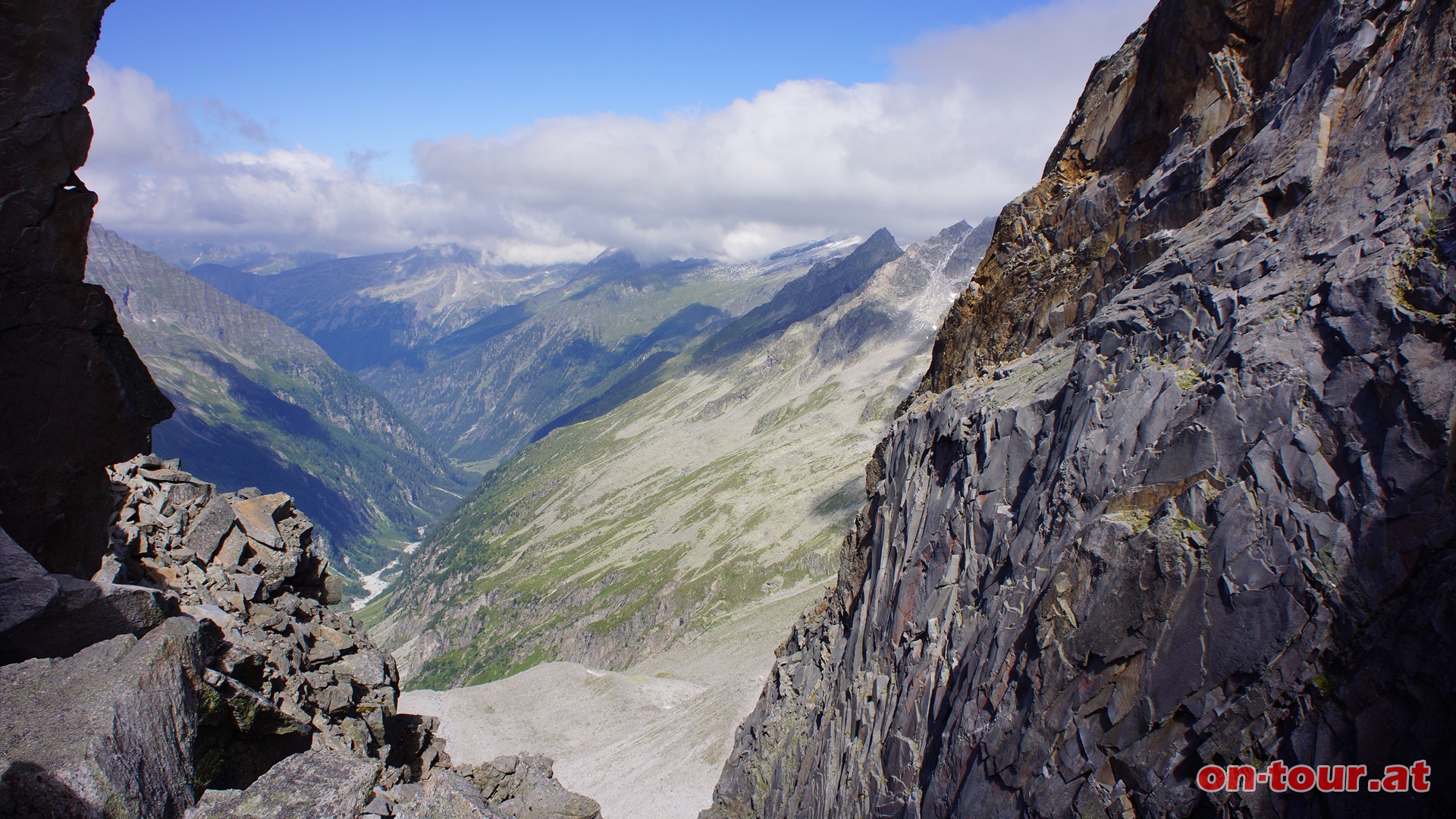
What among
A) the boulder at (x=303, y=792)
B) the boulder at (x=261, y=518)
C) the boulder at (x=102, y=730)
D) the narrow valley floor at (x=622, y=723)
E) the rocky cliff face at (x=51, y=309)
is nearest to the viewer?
the boulder at (x=102, y=730)

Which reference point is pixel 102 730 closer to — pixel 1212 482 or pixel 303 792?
pixel 303 792

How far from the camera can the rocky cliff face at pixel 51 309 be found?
17.2m

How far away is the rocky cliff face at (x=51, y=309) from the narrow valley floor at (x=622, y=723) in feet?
154

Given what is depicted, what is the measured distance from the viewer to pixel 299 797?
48.6ft

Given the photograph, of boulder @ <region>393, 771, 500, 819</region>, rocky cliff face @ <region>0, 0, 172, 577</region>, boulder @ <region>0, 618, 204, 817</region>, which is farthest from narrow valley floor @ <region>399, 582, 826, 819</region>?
rocky cliff face @ <region>0, 0, 172, 577</region>

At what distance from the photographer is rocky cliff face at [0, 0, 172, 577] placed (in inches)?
676

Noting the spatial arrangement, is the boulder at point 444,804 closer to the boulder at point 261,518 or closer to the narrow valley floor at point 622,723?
the boulder at point 261,518

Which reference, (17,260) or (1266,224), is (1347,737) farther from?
(17,260)

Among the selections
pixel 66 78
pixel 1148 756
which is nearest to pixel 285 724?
pixel 66 78

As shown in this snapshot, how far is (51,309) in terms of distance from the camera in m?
18.3

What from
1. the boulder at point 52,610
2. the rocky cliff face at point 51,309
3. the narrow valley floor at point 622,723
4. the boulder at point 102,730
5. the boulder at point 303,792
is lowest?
the narrow valley floor at point 622,723

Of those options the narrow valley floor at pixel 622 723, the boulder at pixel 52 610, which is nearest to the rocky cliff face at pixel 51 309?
the boulder at pixel 52 610

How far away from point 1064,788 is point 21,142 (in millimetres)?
33286

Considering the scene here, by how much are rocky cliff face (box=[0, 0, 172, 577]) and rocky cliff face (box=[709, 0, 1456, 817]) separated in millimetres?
29093
